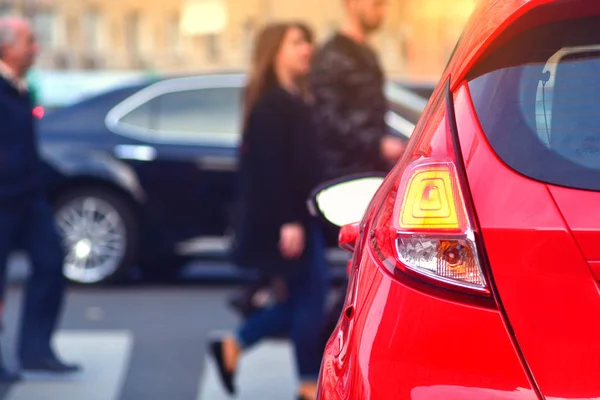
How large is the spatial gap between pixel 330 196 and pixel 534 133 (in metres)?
0.95

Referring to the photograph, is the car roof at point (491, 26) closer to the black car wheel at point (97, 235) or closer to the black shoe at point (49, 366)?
the black shoe at point (49, 366)

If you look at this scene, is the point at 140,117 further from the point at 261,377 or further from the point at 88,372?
the point at 261,377

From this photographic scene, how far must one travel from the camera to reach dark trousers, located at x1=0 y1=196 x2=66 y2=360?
20.7 feet

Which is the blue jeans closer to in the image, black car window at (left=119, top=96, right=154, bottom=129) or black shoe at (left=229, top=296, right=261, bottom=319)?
black shoe at (left=229, top=296, right=261, bottom=319)

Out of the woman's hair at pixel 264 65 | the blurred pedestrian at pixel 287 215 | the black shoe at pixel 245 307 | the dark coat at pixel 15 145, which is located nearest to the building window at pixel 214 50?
the black shoe at pixel 245 307

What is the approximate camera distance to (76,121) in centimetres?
998

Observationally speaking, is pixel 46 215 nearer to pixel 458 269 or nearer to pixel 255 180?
pixel 255 180

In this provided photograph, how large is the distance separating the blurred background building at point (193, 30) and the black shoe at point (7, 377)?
3748 cm

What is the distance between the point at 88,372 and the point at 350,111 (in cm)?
185

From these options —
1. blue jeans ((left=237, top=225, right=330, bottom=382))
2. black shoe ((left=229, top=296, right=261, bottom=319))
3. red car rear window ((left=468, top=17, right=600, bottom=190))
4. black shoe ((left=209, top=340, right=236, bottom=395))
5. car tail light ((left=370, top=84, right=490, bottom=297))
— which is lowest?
black shoe ((left=229, top=296, right=261, bottom=319))

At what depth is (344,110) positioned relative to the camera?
5.80 meters

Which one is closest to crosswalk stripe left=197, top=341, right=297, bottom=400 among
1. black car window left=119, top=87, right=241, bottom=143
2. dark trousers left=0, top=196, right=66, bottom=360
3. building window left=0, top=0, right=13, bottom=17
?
dark trousers left=0, top=196, right=66, bottom=360

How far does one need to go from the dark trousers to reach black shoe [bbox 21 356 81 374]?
3 centimetres

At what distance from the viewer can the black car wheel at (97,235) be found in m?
9.58
